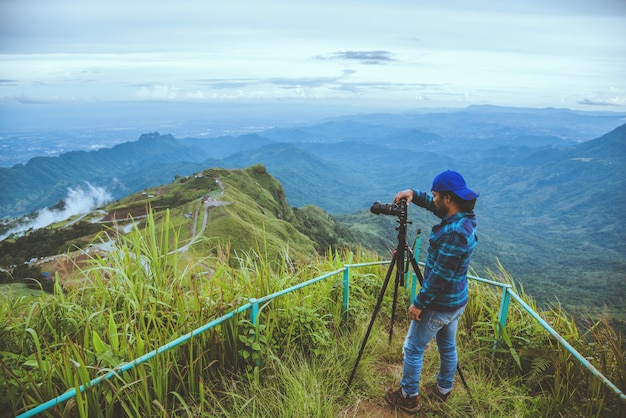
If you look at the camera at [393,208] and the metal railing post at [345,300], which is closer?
the camera at [393,208]

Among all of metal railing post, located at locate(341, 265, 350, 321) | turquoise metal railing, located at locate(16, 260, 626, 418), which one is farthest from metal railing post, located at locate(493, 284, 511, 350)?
metal railing post, located at locate(341, 265, 350, 321)

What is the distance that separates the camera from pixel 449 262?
3.08 metres

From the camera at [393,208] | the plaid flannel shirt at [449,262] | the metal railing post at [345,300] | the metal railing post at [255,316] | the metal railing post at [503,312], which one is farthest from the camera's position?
the metal railing post at [345,300]

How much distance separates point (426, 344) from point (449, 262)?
2.73 feet

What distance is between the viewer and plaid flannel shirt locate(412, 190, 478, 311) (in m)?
3.07

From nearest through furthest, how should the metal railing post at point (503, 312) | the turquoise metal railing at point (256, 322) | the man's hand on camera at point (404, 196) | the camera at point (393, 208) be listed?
1. the turquoise metal railing at point (256, 322)
2. the camera at point (393, 208)
3. the man's hand on camera at point (404, 196)
4. the metal railing post at point (503, 312)

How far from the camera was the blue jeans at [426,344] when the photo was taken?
3.35m

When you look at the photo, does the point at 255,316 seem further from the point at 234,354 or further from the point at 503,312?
the point at 503,312

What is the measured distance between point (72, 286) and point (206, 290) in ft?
4.46

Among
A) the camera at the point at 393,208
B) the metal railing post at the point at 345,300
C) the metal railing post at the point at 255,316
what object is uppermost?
the camera at the point at 393,208

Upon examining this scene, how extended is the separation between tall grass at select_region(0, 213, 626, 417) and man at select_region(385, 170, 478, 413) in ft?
0.79

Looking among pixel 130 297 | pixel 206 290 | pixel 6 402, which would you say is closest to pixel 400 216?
pixel 206 290

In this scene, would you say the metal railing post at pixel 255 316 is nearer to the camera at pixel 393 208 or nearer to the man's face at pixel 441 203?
the camera at pixel 393 208

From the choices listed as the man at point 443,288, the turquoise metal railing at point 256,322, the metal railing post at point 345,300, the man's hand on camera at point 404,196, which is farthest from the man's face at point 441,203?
the metal railing post at point 345,300
